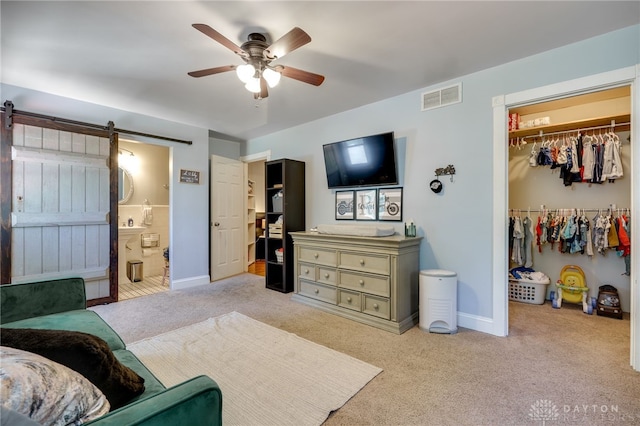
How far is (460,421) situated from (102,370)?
1713 millimetres

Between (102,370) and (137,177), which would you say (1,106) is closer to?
(137,177)

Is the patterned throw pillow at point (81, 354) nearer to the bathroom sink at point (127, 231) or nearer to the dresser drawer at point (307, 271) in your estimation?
the dresser drawer at point (307, 271)

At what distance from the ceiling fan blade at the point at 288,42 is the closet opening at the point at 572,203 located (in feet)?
8.07

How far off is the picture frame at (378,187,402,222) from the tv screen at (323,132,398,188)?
13 cm

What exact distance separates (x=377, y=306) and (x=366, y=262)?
0.45m

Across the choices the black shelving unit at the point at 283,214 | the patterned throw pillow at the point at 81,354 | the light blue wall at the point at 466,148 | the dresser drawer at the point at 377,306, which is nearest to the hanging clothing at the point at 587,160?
the light blue wall at the point at 466,148

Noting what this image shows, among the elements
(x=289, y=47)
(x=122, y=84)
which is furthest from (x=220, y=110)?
(x=289, y=47)

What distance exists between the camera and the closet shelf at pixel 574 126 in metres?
3.13

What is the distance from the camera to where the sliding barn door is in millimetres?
3057

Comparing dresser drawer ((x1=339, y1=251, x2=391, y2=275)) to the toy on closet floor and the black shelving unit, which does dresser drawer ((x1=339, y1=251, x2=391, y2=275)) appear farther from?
the toy on closet floor

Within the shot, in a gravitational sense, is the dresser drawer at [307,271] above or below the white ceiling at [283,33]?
below

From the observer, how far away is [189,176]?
442 centimetres

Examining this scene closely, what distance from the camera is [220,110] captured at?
371 centimetres

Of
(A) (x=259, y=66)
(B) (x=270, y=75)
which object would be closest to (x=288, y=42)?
(B) (x=270, y=75)
